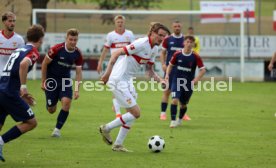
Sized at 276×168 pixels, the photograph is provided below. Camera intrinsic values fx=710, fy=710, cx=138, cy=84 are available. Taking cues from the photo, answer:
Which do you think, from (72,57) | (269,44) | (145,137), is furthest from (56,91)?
(269,44)

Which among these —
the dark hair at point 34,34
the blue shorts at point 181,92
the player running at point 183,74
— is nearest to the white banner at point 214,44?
the player running at point 183,74

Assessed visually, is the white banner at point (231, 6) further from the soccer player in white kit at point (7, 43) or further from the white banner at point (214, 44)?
the soccer player in white kit at point (7, 43)

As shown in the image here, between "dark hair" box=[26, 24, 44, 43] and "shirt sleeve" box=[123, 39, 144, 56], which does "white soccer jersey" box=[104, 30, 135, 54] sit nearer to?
"shirt sleeve" box=[123, 39, 144, 56]

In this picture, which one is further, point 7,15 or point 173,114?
point 173,114

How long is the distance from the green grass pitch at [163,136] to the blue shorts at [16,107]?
718mm

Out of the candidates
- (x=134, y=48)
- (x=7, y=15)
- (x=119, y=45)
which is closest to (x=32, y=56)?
(x=134, y=48)

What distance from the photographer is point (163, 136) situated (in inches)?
542

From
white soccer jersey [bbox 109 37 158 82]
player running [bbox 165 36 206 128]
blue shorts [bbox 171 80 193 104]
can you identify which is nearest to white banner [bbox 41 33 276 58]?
player running [bbox 165 36 206 128]

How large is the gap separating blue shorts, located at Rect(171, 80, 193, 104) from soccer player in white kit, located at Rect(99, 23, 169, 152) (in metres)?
3.62

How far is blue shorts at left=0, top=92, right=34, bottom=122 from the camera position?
33.1ft

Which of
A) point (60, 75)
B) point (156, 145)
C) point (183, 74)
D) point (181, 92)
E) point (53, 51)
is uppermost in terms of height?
point (53, 51)

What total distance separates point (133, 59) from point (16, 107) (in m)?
2.48

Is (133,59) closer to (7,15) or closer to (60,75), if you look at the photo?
(60,75)
